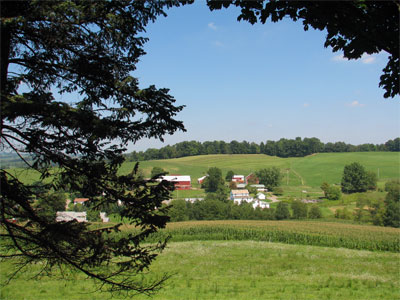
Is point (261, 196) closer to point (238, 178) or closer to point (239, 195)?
point (239, 195)

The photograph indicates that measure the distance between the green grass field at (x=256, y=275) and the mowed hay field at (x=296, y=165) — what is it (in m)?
47.4

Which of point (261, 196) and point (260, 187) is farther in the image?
point (260, 187)

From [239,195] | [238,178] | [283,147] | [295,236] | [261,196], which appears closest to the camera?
[295,236]

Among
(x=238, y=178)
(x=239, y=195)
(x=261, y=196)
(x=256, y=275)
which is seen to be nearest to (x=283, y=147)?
(x=238, y=178)

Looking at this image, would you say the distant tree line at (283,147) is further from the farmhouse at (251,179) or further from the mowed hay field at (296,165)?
the farmhouse at (251,179)

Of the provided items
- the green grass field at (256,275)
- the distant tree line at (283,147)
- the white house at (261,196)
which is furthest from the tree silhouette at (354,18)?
the distant tree line at (283,147)

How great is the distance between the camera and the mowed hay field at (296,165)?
7694cm

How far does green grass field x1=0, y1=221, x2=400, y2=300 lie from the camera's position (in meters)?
11.4

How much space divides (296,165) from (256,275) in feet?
268

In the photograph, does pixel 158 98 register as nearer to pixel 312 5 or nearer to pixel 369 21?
pixel 312 5

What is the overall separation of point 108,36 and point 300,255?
65.2 feet

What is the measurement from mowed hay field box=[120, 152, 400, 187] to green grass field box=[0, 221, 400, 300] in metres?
47.4

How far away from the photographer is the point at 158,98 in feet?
15.0

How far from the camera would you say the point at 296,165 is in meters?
91.8
